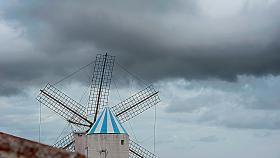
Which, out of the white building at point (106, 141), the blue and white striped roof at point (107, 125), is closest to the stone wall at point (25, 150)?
the white building at point (106, 141)

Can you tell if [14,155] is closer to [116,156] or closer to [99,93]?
[116,156]

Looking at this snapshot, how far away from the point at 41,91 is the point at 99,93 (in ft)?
15.7

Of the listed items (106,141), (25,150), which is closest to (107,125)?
(106,141)

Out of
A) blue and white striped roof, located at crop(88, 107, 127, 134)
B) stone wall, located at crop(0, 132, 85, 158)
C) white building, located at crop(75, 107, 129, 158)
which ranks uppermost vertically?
blue and white striped roof, located at crop(88, 107, 127, 134)

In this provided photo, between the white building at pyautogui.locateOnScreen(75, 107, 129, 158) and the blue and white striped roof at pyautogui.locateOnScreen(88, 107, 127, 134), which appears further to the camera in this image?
the blue and white striped roof at pyautogui.locateOnScreen(88, 107, 127, 134)

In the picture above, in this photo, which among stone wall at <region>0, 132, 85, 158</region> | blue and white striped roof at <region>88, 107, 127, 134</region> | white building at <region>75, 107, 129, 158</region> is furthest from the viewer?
blue and white striped roof at <region>88, 107, 127, 134</region>

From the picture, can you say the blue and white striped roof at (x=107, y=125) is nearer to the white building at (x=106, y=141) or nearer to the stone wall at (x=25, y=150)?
the white building at (x=106, y=141)

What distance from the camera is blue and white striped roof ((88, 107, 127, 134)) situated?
33.9 m

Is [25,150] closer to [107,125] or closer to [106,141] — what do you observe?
[106,141]

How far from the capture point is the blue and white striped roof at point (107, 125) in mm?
33906

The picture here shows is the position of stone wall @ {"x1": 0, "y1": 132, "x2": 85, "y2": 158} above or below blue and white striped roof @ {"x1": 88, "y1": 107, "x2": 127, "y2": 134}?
below

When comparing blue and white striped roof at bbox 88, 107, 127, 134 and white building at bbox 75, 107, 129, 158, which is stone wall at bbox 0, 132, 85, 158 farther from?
blue and white striped roof at bbox 88, 107, 127, 134

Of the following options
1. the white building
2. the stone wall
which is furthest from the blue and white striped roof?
the stone wall

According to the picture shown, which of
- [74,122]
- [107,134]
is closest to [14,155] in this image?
[107,134]
